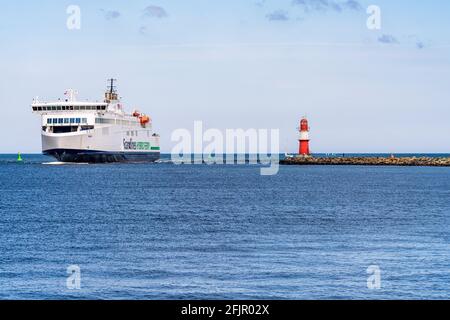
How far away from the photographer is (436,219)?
41.0 metres

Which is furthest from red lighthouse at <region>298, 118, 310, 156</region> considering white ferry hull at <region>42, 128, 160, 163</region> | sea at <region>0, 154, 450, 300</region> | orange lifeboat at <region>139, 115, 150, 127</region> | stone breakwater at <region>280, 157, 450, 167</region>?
sea at <region>0, 154, 450, 300</region>

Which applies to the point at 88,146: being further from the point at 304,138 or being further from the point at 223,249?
the point at 223,249

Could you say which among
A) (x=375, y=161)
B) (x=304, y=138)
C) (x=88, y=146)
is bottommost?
(x=375, y=161)

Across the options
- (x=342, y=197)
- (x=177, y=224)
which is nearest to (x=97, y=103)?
(x=342, y=197)

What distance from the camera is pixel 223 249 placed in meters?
28.8

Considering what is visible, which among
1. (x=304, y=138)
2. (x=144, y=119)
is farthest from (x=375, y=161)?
(x=144, y=119)

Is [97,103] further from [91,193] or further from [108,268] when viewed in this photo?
[108,268]

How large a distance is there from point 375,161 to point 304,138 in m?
26.4

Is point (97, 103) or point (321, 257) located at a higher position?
point (97, 103)

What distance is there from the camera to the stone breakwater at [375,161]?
14562 centimetres

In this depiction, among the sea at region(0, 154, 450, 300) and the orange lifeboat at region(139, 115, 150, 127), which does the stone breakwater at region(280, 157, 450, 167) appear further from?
the sea at region(0, 154, 450, 300)

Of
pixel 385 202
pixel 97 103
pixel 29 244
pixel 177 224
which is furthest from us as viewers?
pixel 97 103

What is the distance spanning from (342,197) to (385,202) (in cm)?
560
